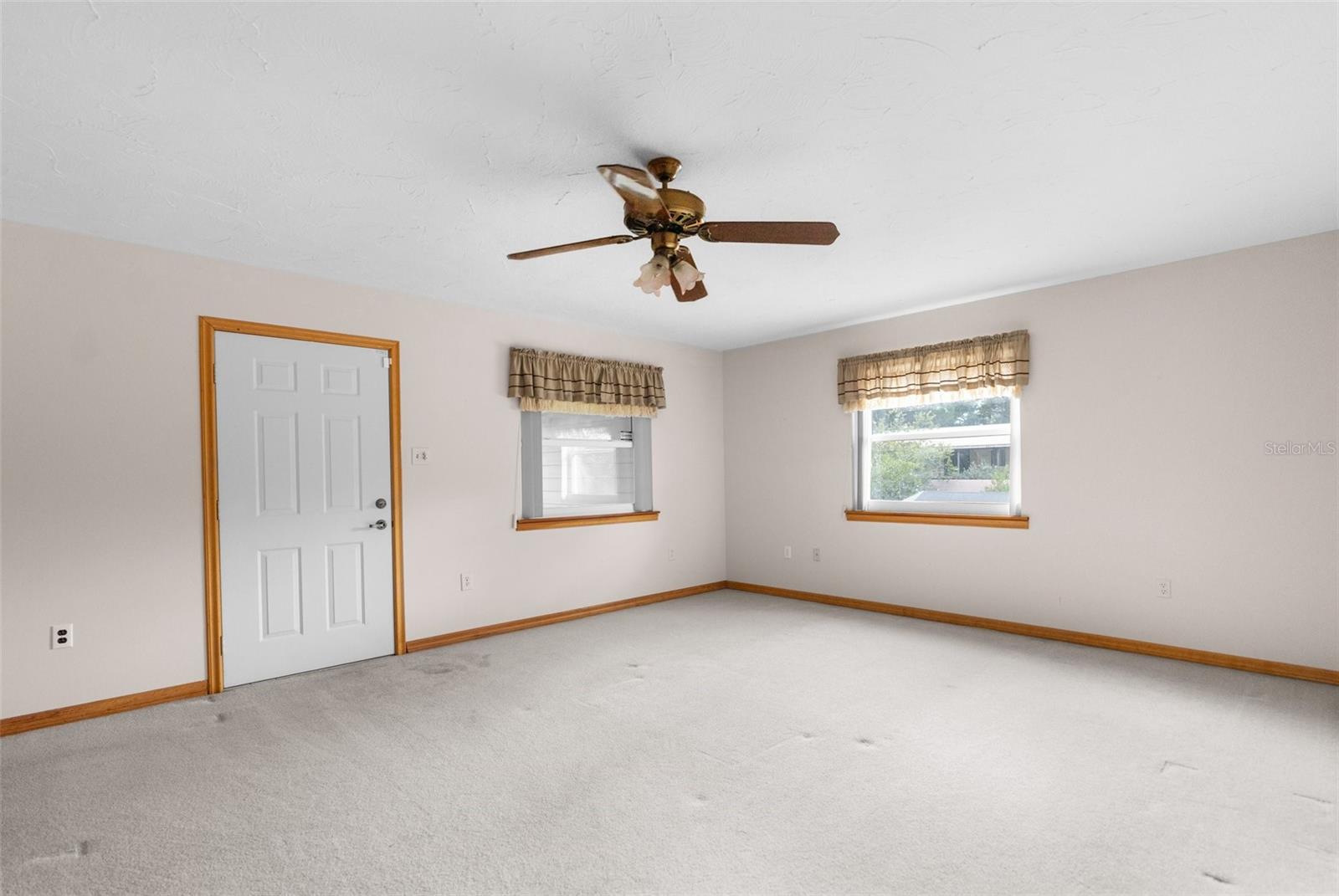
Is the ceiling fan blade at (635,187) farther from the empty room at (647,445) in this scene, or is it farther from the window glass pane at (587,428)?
the window glass pane at (587,428)

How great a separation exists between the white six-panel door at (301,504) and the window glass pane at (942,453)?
379 centimetres

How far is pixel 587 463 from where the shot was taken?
5.77 meters

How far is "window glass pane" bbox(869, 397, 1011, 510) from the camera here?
493 centimetres

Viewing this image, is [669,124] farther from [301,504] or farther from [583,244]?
[301,504]

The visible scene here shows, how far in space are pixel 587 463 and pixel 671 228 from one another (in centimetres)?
332

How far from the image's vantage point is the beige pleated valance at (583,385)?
5.10m

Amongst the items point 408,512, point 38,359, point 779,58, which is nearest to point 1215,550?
point 779,58

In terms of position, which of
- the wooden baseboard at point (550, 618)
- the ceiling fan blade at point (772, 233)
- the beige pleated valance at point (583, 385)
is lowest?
the wooden baseboard at point (550, 618)

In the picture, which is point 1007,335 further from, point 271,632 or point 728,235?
point 271,632

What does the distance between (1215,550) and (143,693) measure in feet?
19.4

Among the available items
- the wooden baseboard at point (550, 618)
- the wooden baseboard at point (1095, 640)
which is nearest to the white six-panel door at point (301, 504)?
the wooden baseboard at point (550, 618)

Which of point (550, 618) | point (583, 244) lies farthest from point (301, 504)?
point (583, 244)

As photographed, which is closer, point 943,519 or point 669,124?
point 669,124

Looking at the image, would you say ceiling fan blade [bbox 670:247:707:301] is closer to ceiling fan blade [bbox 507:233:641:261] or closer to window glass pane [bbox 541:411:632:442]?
ceiling fan blade [bbox 507:233:641:261]
